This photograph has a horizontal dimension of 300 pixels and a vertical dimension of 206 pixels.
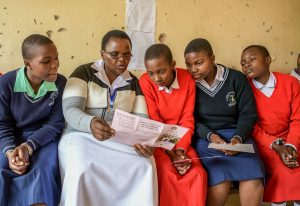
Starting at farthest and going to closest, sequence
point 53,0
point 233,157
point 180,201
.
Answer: point 53,0
point 233,157
point 180,201

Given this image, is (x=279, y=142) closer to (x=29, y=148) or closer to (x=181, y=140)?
(x=181, y=140)

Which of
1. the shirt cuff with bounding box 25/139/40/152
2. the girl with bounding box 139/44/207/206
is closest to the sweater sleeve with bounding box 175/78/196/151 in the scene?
the girl with bounding box 139/44/207/206

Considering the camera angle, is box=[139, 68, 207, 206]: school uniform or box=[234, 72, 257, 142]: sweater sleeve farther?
box=[234, 72, 257, 142]: sweater sleeve

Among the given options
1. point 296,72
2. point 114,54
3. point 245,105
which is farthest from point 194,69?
point 296,72

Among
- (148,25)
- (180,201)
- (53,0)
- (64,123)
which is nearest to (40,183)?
(64,123)

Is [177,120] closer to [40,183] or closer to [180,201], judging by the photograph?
[180,201]

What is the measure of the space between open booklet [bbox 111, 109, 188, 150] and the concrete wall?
0.91 m

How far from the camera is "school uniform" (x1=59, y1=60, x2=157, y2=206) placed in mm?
1480

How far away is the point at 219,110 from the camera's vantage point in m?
2.03

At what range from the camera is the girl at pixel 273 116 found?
1897 millimetres

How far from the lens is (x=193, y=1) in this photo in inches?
100

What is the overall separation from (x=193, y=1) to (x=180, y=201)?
1602mm

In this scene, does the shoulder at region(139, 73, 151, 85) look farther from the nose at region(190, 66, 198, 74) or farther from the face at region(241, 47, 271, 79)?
the face at region(241, 47, 271, 79)

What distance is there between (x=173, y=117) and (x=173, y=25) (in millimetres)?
877
